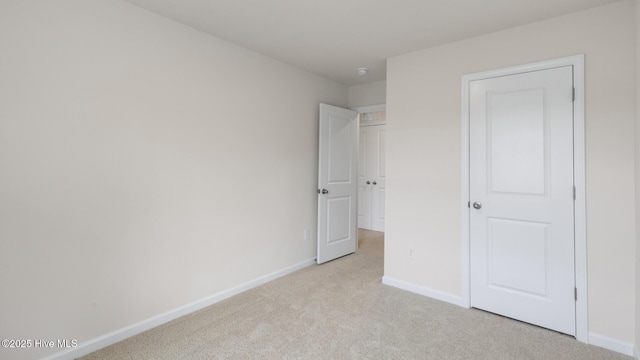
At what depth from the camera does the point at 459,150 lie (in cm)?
265

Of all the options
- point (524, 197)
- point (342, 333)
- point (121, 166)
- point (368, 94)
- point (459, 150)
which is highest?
point (368, 94)

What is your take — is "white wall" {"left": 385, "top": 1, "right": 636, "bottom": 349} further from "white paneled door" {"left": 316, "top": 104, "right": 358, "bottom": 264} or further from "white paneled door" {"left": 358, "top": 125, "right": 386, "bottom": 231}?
"white paneled door" {"left": 358, "top": 125, "right": 386, "bottom": 231}

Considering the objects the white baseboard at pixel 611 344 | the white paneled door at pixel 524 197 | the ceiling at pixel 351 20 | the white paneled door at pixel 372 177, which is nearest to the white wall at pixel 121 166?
the ceiling at pixel 351 20

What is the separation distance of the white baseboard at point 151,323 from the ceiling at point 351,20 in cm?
231

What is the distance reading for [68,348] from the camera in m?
1.88

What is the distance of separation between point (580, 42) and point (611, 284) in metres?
1.72

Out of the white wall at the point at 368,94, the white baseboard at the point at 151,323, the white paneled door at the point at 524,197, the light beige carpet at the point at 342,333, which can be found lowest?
the light beige carpet at the point at 342,333

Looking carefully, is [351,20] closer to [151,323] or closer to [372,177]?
[151,323]

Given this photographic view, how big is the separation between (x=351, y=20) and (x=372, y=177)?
3874 millimetres

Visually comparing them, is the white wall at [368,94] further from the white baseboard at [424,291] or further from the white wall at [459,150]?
the white baseboard at [424,291]

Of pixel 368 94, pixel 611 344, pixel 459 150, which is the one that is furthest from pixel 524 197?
pixel 368 94

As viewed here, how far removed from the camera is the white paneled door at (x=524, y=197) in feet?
7.27

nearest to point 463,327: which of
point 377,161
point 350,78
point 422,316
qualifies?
point 422,316

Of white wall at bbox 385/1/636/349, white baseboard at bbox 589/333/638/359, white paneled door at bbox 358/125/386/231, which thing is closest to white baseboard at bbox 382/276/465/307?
white wall at bbox 385/1/636/349
